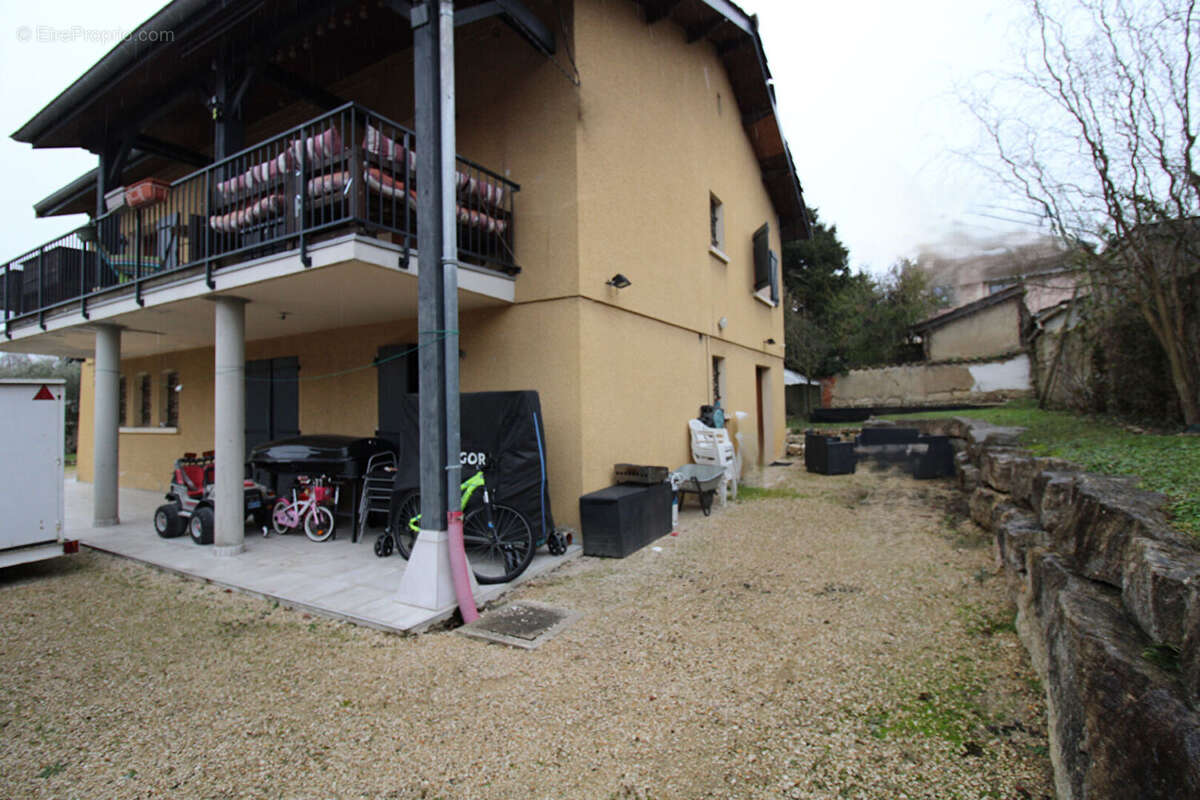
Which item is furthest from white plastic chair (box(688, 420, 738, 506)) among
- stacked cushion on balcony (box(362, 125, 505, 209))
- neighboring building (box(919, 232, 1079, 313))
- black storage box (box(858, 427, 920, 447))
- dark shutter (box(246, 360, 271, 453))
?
dark shutter (box(246, 360, 271, 453))

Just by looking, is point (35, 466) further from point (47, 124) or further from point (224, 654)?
point (47, 124)

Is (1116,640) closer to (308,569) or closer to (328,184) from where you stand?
(308,569)

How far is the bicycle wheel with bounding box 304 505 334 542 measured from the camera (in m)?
6.50

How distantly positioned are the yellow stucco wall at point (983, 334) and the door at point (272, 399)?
21659mm

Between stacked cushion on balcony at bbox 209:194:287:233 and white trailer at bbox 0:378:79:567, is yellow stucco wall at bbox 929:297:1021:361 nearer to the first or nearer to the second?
stacked cushion on balcony at bbox 209:194:287:233

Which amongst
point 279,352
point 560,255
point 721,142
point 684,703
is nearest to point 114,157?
point 279,352

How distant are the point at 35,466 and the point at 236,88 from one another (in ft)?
14.2

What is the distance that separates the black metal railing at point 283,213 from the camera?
5.09 m

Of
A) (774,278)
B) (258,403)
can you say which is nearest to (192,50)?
(258,403)

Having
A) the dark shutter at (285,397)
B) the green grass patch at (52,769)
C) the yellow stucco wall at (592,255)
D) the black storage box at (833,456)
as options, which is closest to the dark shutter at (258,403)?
the dark shutter at (285,397)

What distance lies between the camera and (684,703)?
2914mm

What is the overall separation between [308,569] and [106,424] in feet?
14.7

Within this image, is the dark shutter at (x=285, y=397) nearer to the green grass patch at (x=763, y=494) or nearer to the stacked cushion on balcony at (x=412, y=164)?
the stacked cushion on balcony at (x=412, y=164)

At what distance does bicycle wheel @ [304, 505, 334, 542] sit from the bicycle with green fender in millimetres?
1196
